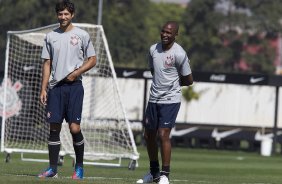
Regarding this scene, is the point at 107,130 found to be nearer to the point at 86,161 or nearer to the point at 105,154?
the point at 86,161

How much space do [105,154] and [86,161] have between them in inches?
70.0

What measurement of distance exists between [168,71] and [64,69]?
136 centimetres

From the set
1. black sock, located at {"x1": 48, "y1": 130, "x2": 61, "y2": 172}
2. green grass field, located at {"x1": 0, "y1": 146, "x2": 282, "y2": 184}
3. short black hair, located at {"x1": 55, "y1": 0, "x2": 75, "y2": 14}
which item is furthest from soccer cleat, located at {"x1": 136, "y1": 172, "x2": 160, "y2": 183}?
short black hair, located at {"x1": 55, "y1": 0, "x2": 75, "y2": 14}

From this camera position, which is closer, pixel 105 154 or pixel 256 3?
pixel 105 154

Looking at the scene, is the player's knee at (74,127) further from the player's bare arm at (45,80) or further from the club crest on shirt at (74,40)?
the club crest on shirt at (74,40)

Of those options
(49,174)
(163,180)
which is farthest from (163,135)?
(49,174)

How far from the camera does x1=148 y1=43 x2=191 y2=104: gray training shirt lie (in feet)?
49.1

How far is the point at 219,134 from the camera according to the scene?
3922 centimetres

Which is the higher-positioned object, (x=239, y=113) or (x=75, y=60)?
(x=75, y=60)

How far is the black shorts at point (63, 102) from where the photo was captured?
14695mm

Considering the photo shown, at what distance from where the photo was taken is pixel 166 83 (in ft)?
49.3

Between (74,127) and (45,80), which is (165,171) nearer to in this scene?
(74,127)

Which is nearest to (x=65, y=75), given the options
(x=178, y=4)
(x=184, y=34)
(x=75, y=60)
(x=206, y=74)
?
(x=75, y=60)

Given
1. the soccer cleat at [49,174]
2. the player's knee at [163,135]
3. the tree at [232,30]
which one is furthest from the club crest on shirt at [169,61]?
the tree at [232,30]
